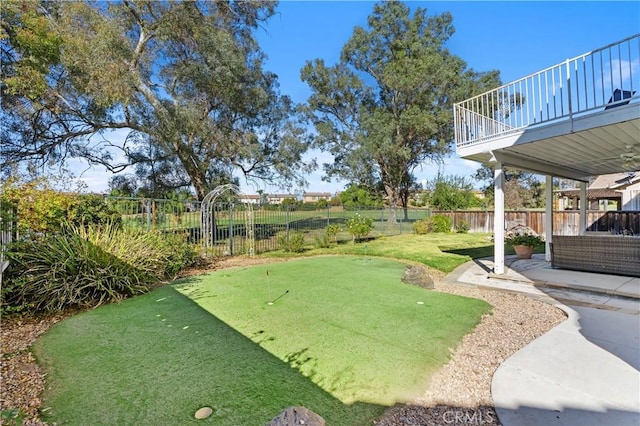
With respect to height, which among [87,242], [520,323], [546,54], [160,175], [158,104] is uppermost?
[546,54]

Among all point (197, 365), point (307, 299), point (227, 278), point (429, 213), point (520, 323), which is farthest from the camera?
point (429, 213)

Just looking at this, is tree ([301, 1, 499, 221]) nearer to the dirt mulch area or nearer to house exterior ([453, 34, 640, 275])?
house exterior ([453, 34, 640, 275])

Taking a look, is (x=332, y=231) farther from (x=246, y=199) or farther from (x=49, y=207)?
(x=49, y=207)

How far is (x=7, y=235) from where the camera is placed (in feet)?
14.9

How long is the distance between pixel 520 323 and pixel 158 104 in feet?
36.0

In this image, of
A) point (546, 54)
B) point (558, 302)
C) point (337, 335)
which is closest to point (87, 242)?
point (337, 335)

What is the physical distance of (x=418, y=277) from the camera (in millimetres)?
6996

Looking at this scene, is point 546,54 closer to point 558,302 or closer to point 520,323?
point 558,302

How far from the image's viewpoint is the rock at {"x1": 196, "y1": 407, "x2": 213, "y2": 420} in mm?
2148

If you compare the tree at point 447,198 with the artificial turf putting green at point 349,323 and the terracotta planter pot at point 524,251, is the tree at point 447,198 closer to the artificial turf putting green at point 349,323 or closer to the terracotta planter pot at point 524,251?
the terracotta planter pot at point 524,251

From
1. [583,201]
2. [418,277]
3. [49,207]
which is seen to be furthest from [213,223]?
[583,201]

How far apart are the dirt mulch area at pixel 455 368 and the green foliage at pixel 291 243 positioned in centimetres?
679

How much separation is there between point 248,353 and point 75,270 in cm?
356

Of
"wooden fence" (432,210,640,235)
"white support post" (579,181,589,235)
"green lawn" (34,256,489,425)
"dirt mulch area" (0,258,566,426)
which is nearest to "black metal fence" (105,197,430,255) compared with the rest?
"green lawn" (34,256,489,425)
